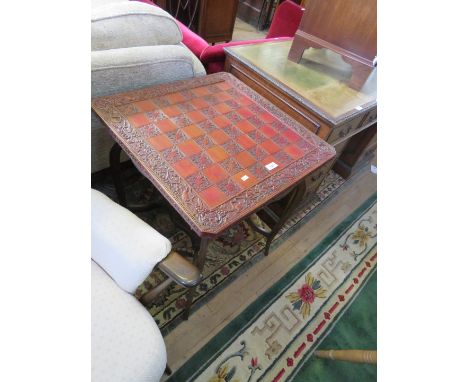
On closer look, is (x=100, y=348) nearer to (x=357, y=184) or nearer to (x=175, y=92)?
(x=175, y=92)

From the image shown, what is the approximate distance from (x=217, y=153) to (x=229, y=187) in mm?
154

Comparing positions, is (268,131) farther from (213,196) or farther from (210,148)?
(213,196)

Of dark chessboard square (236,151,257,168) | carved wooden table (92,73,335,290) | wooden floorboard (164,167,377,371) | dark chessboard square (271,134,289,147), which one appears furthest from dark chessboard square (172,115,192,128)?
wooden floorboard (164,167,377,371)

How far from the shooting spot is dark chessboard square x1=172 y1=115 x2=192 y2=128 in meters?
0.99

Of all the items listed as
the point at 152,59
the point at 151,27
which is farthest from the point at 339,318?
the point at 151,27

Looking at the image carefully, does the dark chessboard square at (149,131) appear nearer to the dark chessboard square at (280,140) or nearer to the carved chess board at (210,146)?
the carved chess board at (210,146)

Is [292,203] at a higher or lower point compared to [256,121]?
lower

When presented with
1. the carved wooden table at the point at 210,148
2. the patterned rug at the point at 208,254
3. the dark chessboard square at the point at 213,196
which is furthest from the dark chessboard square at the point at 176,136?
the patterned rug at the point at 208,254

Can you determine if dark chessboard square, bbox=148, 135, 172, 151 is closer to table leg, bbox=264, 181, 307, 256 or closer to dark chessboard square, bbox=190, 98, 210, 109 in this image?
dark chessboard square, bbox=190, 98, 210, 109

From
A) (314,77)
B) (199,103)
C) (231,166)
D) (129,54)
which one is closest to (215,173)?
(231,166)

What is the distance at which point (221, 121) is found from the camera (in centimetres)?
107

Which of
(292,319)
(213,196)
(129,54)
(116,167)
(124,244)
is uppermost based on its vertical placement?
Answer: (129,54)

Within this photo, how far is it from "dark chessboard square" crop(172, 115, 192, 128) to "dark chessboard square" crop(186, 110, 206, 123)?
2cm
